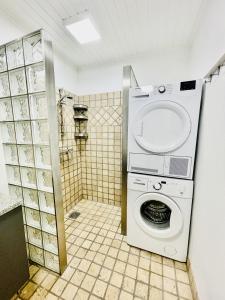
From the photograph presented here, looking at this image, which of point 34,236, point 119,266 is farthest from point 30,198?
point 119,266

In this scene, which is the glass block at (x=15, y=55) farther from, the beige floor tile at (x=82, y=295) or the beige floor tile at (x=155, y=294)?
the beige floor tile at (x=155, y=294)

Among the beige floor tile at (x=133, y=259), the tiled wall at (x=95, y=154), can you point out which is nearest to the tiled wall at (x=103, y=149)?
the tiled wall at (x=95, y=154)

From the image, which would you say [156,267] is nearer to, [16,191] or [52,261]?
[52,261]

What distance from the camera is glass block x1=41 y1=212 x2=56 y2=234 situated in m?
1.16

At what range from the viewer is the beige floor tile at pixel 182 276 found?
1.19m

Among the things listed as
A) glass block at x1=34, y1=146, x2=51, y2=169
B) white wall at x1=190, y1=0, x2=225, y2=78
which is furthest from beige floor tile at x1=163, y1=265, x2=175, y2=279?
white wall at x1=190, y1=0, x2=225, y2=78

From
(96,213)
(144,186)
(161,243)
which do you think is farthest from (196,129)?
(96,213)

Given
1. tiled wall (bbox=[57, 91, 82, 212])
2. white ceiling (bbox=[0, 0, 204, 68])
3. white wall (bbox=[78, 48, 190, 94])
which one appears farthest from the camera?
tiled wall (bbox=[57, 91, 82, 212])

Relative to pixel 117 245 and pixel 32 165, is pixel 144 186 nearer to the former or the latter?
pixel 117 245

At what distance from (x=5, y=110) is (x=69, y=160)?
1.12 meters

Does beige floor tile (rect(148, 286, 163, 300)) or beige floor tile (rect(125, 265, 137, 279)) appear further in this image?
beige floor tile (rect(125, 265, 137, 279))

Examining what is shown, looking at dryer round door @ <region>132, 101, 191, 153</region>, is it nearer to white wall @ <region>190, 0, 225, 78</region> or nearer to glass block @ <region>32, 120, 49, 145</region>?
white wall @ <region>190, 0, 225, 78</region>

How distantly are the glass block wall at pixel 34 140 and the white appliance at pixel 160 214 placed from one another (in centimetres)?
71

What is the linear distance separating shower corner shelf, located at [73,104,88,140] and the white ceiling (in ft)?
2.43
